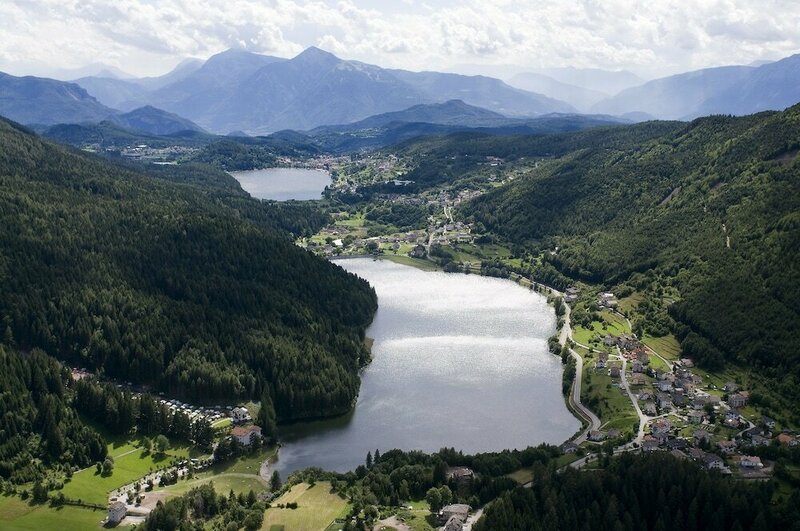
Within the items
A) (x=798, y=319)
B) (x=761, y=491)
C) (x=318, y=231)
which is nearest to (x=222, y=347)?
Answer: (x=761, y=491)

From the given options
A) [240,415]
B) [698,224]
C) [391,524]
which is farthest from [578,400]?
[698,224]

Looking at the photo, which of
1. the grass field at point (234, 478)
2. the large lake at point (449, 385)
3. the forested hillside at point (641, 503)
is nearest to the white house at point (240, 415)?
the large lake at point (449, 385)

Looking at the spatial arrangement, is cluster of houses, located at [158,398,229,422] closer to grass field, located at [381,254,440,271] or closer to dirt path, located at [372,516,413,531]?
dirt path, located at [372,516,413,531]

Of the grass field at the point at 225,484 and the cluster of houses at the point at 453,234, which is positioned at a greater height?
the cluster of houses at the point at 453,234

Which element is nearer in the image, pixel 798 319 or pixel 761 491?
pixel 761 491

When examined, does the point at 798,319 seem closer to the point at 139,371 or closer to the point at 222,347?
the point at 222,347

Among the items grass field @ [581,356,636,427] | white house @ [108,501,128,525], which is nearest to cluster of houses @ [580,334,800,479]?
grass field @ [581,356,636,427]

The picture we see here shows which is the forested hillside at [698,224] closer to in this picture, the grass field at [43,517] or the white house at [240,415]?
the white house at [240,415]
